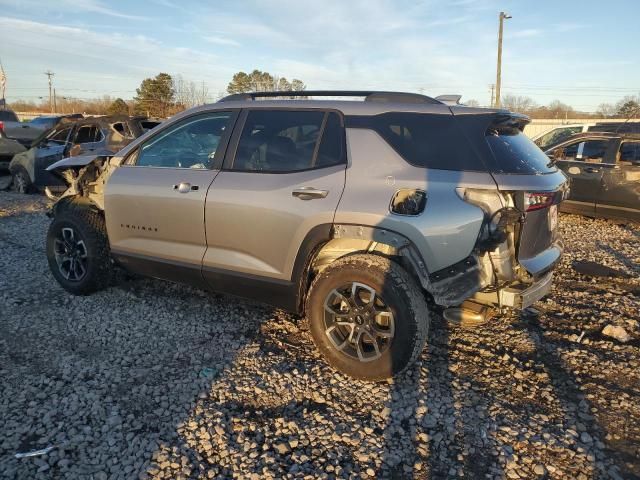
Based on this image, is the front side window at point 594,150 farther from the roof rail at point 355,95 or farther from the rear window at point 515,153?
the roof rail at point 355,95

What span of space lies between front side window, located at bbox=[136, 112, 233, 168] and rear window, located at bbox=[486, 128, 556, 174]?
6.66 ft

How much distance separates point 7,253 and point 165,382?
14.2 ft

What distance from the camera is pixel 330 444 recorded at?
2.61 m

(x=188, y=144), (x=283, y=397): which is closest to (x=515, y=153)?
(x=283, y=397)

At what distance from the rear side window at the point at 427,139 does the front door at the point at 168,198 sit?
51.5 inches

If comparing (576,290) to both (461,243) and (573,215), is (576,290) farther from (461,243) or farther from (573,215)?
(573,215)

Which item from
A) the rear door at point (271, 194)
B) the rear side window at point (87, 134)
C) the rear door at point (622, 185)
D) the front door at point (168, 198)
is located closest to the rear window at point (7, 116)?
the rear side window at point (87, 134)

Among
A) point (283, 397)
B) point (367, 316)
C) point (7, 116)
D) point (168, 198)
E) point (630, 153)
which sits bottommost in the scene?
point (283, 397)

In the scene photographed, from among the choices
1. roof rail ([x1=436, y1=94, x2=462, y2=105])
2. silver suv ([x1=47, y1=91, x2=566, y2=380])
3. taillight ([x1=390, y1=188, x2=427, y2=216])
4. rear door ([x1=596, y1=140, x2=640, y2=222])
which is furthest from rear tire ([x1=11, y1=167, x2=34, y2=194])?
rear door ([x1=596, y1=140, x2=640, y2=222])

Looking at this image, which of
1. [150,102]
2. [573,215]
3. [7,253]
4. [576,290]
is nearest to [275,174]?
Answer: [576,290]

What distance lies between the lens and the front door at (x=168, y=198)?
379 cm

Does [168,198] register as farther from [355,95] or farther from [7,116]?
[7,116]

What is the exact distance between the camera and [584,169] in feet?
27.5

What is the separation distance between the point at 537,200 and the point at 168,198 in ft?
9.01
